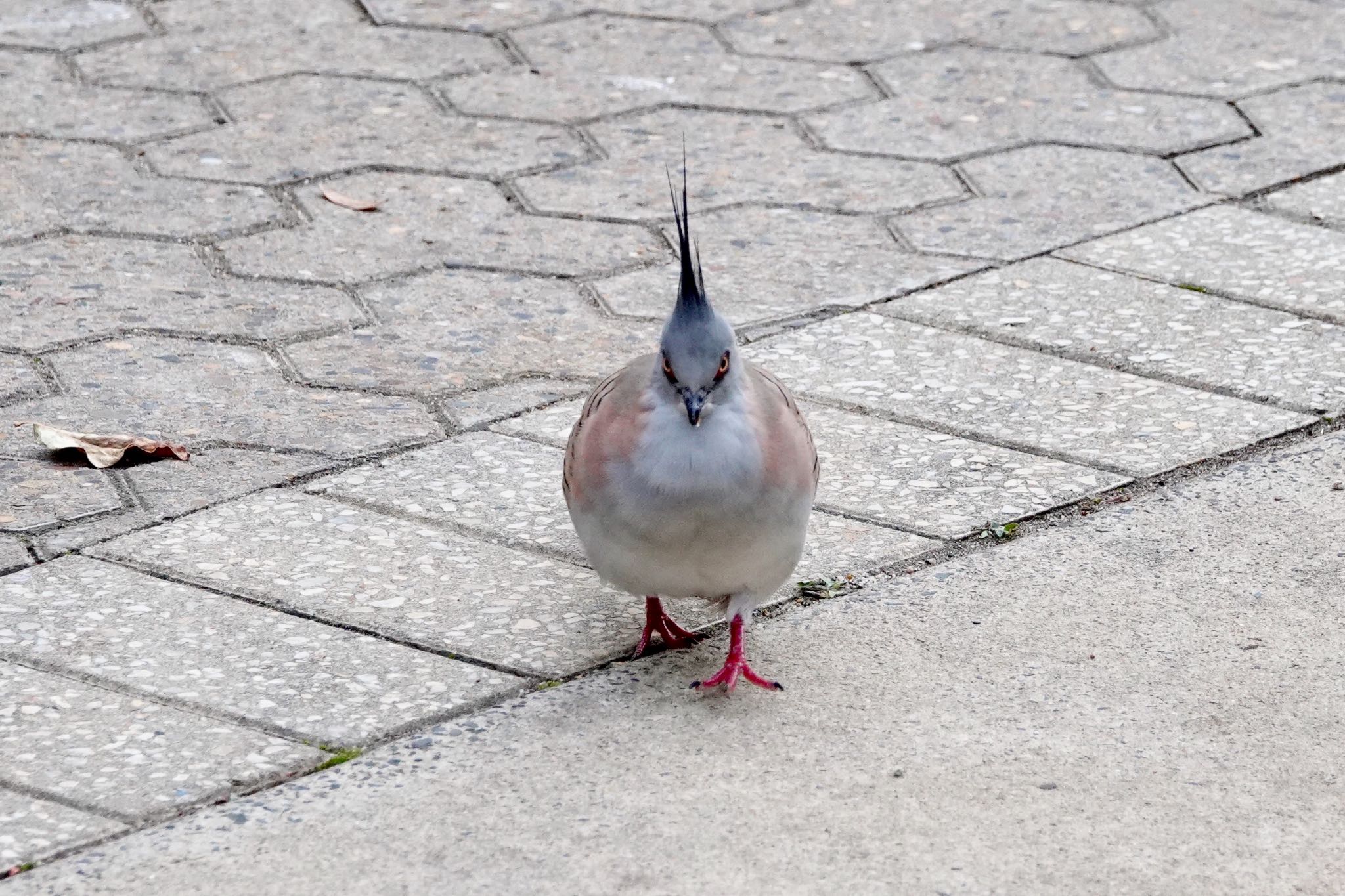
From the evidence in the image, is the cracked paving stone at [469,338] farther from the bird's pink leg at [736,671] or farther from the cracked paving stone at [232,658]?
the bird's pink leg at [736,671]

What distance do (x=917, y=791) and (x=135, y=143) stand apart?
301 cm

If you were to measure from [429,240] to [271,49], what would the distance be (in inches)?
54.8

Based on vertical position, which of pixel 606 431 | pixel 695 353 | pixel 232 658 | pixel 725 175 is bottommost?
pixel 725 175

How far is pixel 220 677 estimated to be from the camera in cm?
271

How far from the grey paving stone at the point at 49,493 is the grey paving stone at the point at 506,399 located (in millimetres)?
654

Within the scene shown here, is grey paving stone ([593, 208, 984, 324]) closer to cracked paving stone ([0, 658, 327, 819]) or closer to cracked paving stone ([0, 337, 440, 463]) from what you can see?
cracked paving stone ([0, 337, 440, 463])

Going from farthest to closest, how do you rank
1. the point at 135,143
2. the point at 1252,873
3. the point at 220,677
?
1. the point at 135,143
2. the point at 220,677
3. the point at 1252,873

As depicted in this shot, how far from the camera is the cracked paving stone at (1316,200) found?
14.5 ft

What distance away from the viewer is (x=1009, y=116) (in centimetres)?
502

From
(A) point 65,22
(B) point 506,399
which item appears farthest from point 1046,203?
(A) point 65,22

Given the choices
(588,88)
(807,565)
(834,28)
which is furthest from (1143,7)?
(807,565)

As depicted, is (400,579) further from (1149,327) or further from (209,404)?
(1149,327)

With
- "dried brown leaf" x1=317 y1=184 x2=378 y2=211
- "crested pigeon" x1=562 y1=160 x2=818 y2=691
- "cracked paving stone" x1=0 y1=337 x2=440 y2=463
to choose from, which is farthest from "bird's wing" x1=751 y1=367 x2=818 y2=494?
"dried brown leaf" x1=317 y1=184 x2=378 y2=211

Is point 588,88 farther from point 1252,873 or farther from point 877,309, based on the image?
point 1252,873
